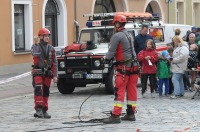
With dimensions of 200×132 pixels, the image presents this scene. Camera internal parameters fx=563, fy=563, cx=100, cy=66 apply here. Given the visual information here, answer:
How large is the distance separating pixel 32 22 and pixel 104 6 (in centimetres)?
815

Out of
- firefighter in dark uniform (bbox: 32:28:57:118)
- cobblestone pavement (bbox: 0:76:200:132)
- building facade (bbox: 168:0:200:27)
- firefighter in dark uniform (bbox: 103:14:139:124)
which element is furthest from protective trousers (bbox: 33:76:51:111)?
building facade (bbox: 168:0:200:27)

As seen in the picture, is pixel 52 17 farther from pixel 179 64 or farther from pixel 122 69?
pixel 122 69

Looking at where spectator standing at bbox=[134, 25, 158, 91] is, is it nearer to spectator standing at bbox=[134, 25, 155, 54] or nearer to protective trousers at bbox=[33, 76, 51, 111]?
spectator standing at bbox=[134, 25, 155, 54]

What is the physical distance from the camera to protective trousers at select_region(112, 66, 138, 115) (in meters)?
10.6

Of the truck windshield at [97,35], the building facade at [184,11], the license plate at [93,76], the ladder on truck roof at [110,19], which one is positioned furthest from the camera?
the building facade at [184,11]

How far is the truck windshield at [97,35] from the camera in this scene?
17.4 meters

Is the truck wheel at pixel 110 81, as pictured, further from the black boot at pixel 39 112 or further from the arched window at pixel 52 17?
the arched window at pixel 52 17

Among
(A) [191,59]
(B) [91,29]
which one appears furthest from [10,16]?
(A) [191,59]

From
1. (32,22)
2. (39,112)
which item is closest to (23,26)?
(32,22)

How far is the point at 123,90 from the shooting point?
35.2 ft

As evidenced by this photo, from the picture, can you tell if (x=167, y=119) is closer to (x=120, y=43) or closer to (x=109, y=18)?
(x=120, y=43)

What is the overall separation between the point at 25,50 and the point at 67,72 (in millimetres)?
8407

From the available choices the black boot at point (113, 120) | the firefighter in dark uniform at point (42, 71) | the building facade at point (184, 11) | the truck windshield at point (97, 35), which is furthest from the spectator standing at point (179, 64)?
the building facade at point (184, 11)

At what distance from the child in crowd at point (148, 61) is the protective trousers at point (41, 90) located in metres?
4.09
